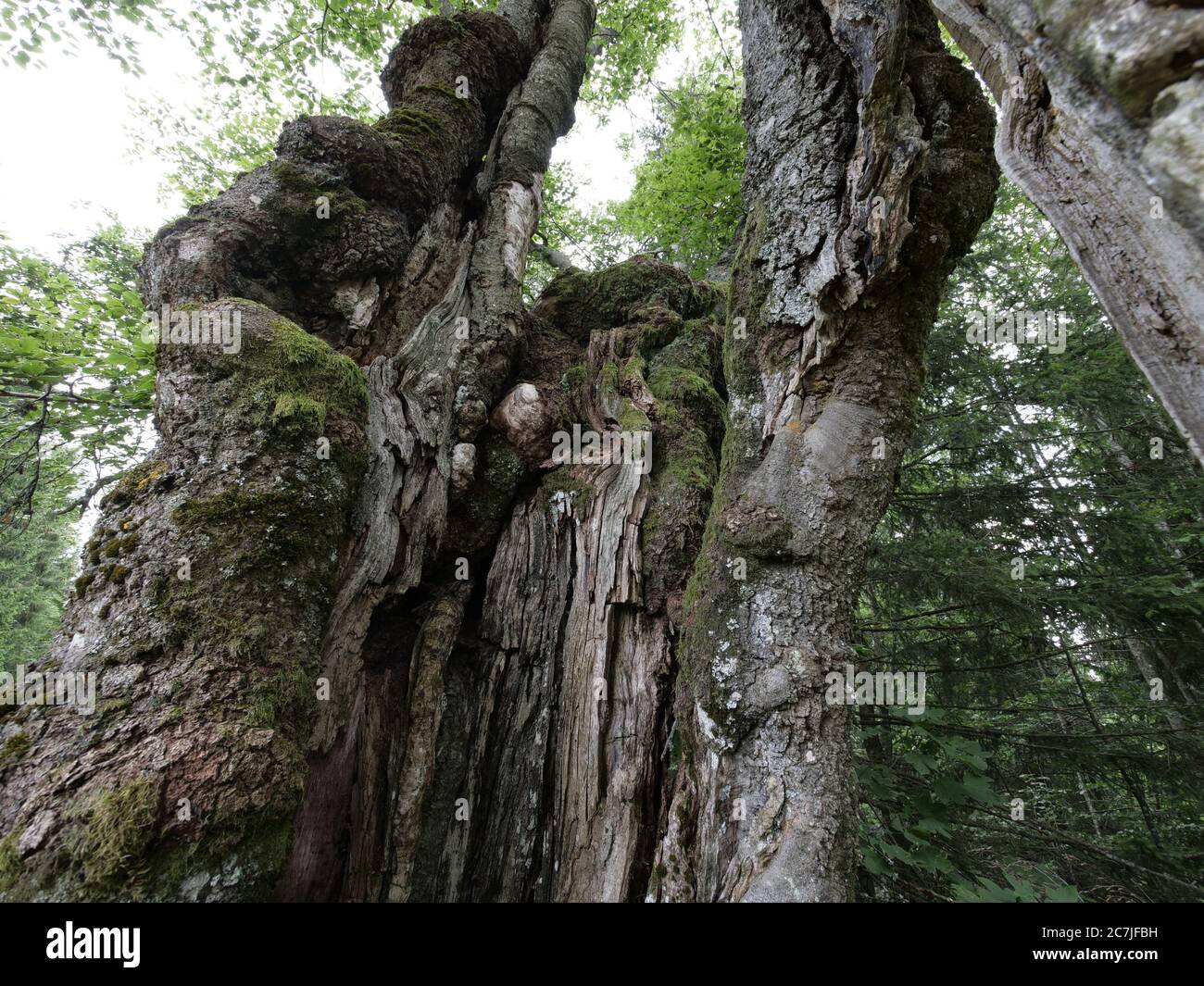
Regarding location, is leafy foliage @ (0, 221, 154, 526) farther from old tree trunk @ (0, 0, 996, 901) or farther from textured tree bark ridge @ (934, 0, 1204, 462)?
textured tree bark ridge @ (934, 0, 1204, 462)

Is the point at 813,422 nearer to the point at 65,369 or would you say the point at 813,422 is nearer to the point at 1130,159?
the point at 1130,159

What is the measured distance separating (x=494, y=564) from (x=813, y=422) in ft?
6.46

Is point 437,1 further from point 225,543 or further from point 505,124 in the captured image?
point 225,543

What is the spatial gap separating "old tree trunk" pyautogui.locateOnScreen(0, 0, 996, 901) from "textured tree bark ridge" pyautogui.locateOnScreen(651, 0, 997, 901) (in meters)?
0.01

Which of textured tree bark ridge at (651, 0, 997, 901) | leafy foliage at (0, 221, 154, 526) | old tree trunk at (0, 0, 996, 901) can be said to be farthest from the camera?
leafy foliage at (0, 221, 154, 526)

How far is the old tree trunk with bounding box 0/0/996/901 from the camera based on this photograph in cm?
194

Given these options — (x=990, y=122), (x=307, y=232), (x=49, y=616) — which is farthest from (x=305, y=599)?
(x=49, y=616)

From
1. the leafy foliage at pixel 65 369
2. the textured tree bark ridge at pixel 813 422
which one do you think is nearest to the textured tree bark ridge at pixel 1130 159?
the textured tree bark ridge at pixel 813 422

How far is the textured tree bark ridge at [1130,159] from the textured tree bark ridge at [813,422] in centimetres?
114

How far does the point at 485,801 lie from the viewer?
2.74m

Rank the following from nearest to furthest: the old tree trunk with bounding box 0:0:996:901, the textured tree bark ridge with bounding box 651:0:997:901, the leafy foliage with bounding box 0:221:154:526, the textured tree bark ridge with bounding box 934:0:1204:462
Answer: the textured tree bark ridge with bounding box 934:0:1204:462, the old tree trunk with bounding box 0:0:996:901, the textured tree bark ridge with bounding box 651:0:997:901, the leafy foliage with bounding box 0:221:154:526

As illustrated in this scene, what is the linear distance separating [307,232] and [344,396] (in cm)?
151

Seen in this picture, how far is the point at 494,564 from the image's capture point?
10.9 ft

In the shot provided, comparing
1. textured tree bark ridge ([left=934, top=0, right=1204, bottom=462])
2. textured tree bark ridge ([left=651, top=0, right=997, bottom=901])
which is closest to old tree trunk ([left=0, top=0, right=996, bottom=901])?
textured tree bark ridge ([left=651, top=0, right=997, bottom=901])
